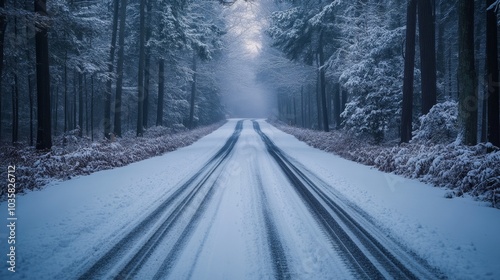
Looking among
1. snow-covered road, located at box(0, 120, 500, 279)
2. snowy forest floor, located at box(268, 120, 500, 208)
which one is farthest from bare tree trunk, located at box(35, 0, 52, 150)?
snowy forest floor, located at box(268, 120, 500, 208)

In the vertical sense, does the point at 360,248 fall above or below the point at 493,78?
below

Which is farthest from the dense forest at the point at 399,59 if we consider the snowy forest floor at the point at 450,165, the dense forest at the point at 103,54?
the dense forest at the point at 103,54

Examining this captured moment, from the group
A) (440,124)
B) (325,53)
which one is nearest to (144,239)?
(440,124)

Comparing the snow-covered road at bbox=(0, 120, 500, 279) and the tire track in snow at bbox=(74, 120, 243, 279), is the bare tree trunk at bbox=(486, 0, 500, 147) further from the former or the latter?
the tire track in snow at bbox=(74, 120, 243, 279)

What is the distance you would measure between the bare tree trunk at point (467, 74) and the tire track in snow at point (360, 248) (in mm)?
5703

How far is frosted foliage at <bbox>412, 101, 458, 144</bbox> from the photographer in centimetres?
1045

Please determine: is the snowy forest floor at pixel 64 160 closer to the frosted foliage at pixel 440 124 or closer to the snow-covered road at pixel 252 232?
the snow-covered road at pixel 252 232

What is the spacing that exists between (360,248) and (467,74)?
790 cm

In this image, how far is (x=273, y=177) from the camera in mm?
9156

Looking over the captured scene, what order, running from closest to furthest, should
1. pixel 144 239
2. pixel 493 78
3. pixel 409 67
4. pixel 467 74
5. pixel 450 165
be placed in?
pixel 144 239, pixel 450 165, pixel 493 78, pixel 467 74, pixel 409 67

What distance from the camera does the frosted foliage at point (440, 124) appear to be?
10.5 meters

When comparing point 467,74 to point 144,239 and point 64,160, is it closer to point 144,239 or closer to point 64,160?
point 144,239

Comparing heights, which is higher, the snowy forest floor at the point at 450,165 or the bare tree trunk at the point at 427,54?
the bare tree trunk at the point at 427,54

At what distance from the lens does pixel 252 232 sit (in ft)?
15.5
